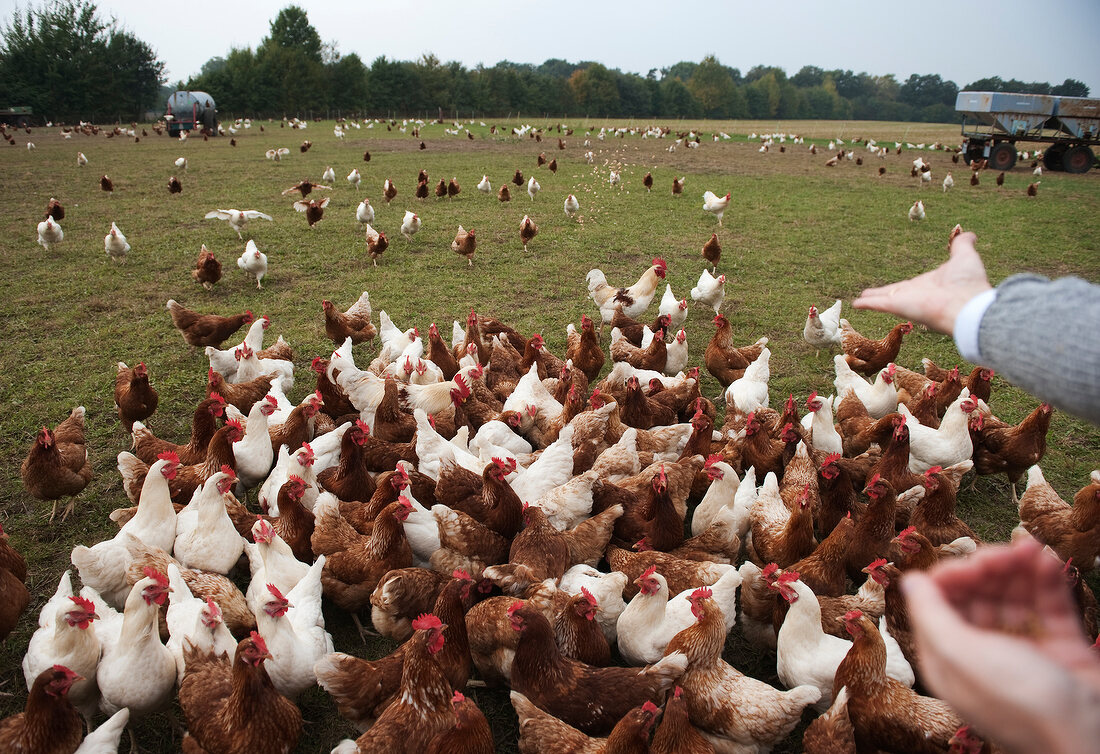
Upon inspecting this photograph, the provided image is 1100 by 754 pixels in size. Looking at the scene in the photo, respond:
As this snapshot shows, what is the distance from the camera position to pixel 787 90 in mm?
90062

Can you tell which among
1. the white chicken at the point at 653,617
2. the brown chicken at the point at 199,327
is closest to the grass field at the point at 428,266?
the brown chicken at the point at 199,327

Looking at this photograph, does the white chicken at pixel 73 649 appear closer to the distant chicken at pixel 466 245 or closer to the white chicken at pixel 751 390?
the white chicken at pixel 751 390

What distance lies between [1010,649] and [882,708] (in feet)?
8.54

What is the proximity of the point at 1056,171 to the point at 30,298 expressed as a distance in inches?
1350

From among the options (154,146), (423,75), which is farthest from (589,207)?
(423,75)

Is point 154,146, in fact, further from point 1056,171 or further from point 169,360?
point 1056,171

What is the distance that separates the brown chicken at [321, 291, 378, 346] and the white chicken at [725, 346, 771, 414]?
4.41 meters

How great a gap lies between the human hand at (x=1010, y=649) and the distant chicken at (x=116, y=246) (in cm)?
1305

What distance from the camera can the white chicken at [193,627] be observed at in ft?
10.3

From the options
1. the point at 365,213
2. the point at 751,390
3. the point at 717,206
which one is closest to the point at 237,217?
the point at 365,213

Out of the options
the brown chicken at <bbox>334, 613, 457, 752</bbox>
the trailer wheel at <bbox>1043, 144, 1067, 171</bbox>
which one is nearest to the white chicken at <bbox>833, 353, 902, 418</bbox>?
the brown chicken at <bbox>334, 613, 457, 752</bbox>

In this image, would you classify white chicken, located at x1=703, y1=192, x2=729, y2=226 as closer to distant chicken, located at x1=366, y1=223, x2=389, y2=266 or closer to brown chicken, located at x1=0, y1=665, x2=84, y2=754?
distant chicken, located at x1=366, y1=223, x2=389, y2=266

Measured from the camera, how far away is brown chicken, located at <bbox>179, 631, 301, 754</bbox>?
2.75m

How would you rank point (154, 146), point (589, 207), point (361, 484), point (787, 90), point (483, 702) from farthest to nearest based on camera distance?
point (787, 90) → point (154, 146) → point (589, 207) → point (361, 484) → point (483, 702)
